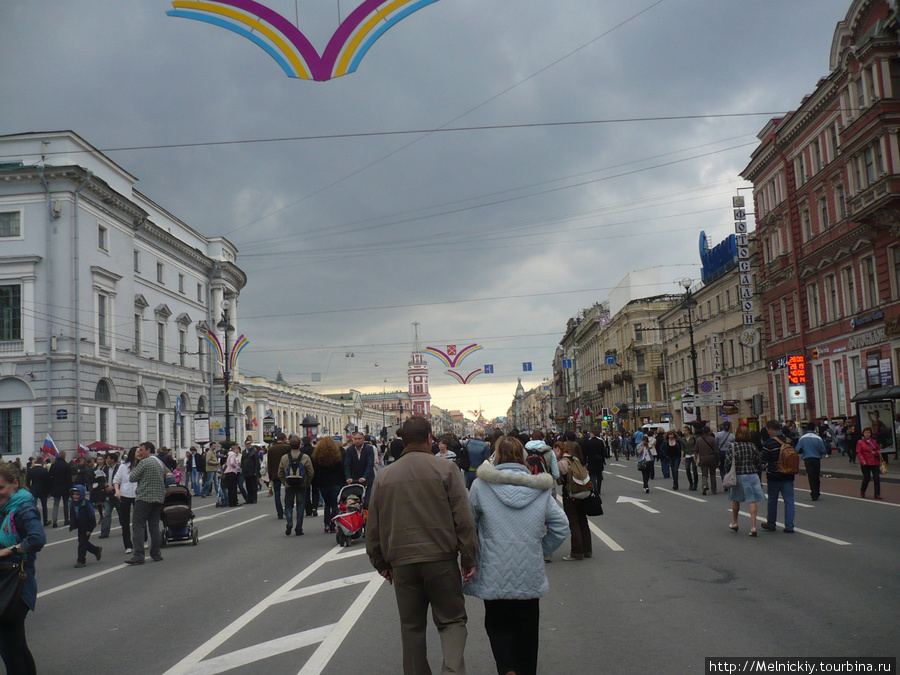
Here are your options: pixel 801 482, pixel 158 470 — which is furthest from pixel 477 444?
pixel 801 482

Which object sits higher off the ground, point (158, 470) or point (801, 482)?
point (158, 470)

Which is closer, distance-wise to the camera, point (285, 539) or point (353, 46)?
point (353, 46)

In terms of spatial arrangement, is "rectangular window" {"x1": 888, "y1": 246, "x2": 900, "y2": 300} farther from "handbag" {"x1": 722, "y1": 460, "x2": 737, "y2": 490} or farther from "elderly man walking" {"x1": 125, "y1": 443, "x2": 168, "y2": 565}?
"elderly man walking" {"x1": 125, "y1": 443, "x2": 168, "y2": 565}

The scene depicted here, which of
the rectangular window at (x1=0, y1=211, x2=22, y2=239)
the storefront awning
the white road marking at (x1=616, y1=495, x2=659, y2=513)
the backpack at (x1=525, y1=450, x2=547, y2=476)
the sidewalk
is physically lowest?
the sidewalk

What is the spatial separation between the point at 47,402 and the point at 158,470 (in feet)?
94.8

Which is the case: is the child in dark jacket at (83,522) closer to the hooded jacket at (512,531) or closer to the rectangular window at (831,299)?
the hooded jacket at (512,531)

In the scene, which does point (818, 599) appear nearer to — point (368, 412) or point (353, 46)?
point (353, 46)

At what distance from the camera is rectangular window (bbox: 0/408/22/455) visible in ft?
125

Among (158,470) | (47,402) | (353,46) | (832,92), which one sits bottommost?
(158,470)

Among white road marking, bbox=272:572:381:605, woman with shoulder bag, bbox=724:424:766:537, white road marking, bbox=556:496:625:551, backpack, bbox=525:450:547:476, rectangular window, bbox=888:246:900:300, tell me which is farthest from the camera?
rectangular window, bbox=888:246:900:300

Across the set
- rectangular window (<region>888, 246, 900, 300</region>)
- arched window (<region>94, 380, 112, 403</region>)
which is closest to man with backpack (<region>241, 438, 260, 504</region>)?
arched window (<region>94, 380, 112, 403</region>)

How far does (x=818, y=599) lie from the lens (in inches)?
312

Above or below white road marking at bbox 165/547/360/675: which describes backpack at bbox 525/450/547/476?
above

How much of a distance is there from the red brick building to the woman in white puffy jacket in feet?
95.5
